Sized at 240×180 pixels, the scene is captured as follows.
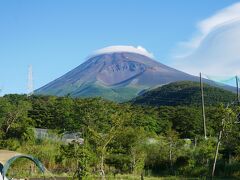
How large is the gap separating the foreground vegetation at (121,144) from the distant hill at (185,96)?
1114 inches

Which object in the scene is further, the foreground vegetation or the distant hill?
the distant hill

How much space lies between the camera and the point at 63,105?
3953 centimetres

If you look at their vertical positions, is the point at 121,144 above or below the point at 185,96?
below

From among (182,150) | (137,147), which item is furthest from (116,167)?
(182,150)

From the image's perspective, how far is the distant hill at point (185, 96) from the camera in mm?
70562

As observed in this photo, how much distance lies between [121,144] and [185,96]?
54765 mm

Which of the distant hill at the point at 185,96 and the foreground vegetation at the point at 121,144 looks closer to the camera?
the foreground vegetation at the point at 121,144

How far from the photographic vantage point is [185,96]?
77250 mm

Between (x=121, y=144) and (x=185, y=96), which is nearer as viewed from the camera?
(x=121, y=144)

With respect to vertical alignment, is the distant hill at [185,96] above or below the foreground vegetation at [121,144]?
above

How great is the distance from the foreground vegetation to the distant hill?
2831cm

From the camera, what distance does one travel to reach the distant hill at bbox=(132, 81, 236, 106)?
7056 cm

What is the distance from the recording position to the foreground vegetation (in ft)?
56.6

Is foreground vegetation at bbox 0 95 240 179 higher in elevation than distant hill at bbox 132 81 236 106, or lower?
lower
